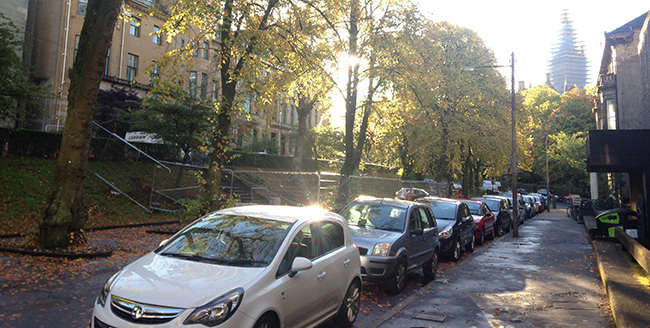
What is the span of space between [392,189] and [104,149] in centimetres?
1485

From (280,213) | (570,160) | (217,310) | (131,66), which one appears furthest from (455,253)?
(570,160)

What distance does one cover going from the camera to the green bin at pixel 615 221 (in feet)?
50.1

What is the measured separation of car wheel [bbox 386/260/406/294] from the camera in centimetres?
836

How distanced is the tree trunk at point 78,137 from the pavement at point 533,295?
696cm

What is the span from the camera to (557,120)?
6875 centimetres

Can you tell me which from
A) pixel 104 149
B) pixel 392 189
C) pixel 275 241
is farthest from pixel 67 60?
pixel 275 241

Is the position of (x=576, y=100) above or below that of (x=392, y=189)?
above

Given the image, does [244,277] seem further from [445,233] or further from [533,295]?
[445,233]

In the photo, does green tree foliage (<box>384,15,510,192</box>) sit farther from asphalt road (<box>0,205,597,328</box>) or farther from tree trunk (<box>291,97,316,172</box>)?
asphalt road (<box>0,205,597,328</box>)

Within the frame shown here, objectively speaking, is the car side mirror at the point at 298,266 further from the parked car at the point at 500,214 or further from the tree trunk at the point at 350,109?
the parked car at the point at 500,214

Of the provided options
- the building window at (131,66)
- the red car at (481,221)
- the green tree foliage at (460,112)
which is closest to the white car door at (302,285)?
the red car at (481,221)

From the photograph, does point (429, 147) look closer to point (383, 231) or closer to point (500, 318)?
point (383, 231)

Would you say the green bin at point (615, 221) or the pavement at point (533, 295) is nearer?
the pavement at point (533, 295)

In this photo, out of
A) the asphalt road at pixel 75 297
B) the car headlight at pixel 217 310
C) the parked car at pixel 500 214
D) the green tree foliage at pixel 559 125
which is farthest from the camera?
the green tree foliage at pixel 559 125
